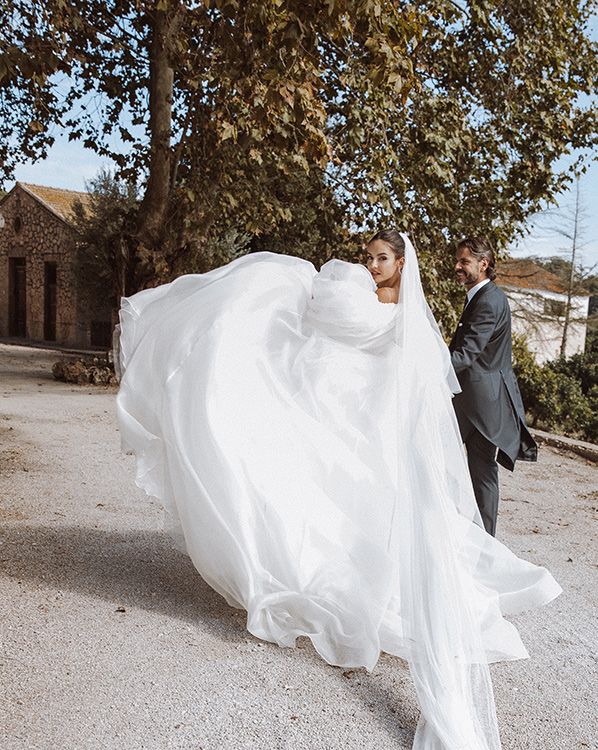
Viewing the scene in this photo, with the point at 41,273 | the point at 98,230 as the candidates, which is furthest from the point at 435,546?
the point at 41,273

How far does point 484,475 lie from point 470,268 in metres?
1.44

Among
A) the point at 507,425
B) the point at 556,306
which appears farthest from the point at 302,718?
the point at 556,306

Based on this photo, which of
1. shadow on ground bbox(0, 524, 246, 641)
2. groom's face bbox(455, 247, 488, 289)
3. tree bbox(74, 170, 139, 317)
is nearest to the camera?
shadow on ground bbox(0, 524, 246, 641)

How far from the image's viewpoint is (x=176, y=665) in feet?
11.9

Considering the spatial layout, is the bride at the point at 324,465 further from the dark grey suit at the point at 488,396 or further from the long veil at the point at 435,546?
the dark grey suit at the point at 488,396

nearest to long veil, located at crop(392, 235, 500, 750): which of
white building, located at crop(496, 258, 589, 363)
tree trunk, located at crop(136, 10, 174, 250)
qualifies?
tree trunk, located at crop(136, 10, 174, 250)

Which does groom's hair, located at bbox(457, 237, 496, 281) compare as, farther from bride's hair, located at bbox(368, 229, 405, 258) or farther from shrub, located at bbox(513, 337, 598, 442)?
shrub, located at bbox(513, 337, 598, 442)

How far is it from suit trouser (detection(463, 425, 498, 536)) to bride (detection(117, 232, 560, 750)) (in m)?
1.12

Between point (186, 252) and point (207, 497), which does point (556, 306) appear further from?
point (207, 497)

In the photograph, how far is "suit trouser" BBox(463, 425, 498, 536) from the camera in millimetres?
5430

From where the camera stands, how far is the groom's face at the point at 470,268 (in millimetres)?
5383

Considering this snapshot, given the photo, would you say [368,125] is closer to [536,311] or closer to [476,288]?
[476,288]

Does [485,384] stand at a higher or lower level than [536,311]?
higher

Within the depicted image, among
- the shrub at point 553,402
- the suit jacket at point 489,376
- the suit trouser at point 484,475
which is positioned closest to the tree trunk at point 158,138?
the shrub at point 553,402
